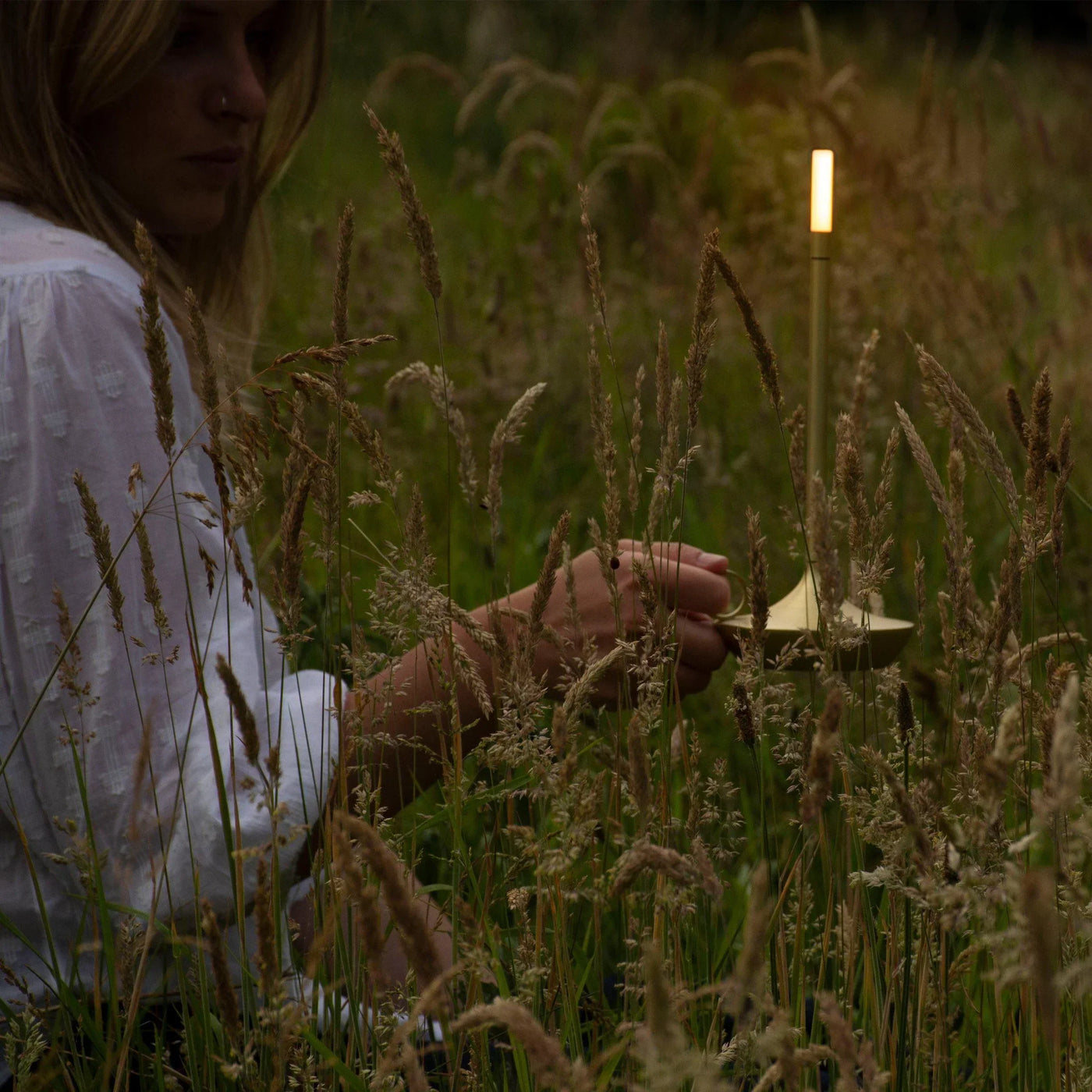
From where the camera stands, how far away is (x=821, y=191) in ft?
3.38

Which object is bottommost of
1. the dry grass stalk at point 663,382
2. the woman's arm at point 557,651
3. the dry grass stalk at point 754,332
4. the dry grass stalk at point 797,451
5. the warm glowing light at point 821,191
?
the woman's arm at point 557,651

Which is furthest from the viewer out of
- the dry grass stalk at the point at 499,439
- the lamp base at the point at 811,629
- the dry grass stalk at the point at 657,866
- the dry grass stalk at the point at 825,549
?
the lamp base at the point at 811,629

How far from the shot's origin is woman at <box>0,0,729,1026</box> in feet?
3.12

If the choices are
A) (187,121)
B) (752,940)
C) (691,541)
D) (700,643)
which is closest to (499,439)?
(700,643)

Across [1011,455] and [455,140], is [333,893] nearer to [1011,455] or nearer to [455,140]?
[1011,455]

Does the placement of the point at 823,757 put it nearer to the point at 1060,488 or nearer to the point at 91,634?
the point at 1060,488

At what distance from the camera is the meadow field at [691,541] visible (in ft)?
2.12

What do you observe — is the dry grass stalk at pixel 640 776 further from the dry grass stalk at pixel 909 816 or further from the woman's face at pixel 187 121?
the woman's face at pixel 187 121

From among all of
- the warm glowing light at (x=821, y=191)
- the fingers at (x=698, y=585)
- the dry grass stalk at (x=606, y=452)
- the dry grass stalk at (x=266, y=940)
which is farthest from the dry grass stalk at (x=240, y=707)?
the warm glowing light at (x=821, y=191)

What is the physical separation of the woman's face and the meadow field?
0.48ft

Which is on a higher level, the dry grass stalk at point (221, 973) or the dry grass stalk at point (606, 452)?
the dry grass stalk at point (606, 452)

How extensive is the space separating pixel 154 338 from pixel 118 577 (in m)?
0.24

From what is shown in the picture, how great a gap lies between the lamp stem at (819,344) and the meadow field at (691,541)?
5 centimetres

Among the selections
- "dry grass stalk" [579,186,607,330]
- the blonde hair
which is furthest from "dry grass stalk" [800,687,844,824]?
the blonde hair
